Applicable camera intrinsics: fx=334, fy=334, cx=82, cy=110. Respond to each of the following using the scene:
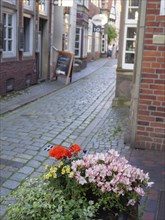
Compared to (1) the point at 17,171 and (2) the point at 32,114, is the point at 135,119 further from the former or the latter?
(2) the point at 32,114

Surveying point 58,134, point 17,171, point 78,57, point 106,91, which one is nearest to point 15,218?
point 17,171

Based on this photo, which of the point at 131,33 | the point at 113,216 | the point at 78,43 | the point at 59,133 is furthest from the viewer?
the point at 78,43

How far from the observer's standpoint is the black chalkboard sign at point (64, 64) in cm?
1316

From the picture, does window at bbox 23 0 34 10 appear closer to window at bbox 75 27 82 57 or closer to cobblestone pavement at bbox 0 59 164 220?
cobblestone pavement at bbox 0 59 164 220

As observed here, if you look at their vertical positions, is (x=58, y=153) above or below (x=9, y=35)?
below

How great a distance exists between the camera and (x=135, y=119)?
17.0 ft

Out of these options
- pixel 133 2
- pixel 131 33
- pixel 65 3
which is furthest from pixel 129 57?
pixel 65 3

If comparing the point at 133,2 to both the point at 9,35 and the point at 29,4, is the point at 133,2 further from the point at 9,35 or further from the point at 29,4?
the point at 29,4

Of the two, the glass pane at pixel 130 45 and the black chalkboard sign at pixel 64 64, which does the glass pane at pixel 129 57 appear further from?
the black chalkboard sign at pixel 64 64

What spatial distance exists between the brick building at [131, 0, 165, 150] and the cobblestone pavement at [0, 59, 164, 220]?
0.27 m

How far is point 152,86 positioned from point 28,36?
7905mm

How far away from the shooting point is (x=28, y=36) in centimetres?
1195

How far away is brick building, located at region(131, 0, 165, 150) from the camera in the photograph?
Answer: 4.82 metres

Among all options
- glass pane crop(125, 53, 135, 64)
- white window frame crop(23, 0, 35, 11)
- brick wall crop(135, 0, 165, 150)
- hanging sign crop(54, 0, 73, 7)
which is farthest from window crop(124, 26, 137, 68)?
hanging sign crop(54, 0, 73, 7)
